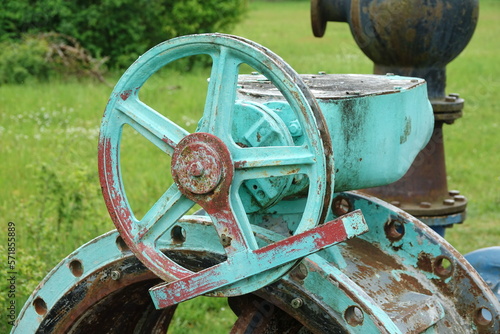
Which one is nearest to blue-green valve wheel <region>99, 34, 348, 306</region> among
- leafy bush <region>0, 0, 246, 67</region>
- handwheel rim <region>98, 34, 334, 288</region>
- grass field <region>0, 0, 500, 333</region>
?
handwheel rim <region>98, 34, 334, 288</region>

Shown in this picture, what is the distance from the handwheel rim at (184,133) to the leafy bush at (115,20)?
8.27m

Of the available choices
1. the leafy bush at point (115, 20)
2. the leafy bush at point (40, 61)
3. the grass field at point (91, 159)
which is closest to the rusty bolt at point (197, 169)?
the grass field at point (91, 159)

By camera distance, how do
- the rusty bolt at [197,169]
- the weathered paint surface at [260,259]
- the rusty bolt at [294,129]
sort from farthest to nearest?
the rusty bolt at [294,129] < the rusty bolt at [197,169] < the weathered paint surface at [260,259]

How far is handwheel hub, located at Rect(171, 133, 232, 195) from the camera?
180cm

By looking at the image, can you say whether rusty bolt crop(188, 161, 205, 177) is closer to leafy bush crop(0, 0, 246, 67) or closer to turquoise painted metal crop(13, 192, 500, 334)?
turquoise painted metal crop(13, 192, 500, 334)

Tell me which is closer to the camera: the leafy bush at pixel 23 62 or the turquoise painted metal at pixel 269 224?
the turquoise painted metal at pixel 269 224

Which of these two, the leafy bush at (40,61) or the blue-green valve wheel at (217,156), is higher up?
the blue-green valve wheel at (217,156)

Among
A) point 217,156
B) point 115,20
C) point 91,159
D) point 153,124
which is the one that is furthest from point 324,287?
point 115,20

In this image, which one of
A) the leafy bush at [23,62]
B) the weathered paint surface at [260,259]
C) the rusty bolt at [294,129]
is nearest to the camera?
the weathered paint surface at [260,259]

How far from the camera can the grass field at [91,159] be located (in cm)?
399

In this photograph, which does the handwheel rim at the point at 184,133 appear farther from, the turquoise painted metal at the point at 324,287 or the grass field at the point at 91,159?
the grass field at the point at 91,159

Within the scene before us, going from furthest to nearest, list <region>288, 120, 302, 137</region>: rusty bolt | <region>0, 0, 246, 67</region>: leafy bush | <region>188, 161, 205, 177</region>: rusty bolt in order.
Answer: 1. <region>0, 0, 246, 67</region>: leafy bush
2. <region>288, 120, 302, 137</region>: rusty bolt
3. <region>188, 161, 205, 177</region>: rusty bolt

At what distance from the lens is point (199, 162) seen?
1.82 metres

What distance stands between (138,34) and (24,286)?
796 centimetres
